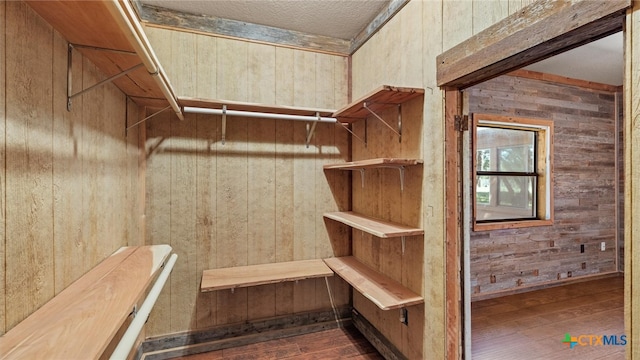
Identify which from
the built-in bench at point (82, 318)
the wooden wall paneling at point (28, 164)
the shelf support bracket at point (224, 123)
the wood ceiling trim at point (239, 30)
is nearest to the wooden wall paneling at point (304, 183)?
the wood ceiling trim at point (239, 30)

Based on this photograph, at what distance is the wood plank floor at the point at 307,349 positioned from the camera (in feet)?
7.45

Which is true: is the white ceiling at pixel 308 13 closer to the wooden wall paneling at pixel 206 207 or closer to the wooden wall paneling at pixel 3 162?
the wooden wall paneling at pixel 206 207

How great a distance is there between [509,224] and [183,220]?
3.41m

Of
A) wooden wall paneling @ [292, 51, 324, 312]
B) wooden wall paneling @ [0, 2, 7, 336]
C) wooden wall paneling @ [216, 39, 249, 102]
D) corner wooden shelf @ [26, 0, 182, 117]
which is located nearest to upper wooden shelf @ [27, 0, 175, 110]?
corner wooden shelf @ [26, 0, 182, 117]

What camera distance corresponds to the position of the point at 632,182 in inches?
37.1

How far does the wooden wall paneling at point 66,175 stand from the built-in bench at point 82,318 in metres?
0.09

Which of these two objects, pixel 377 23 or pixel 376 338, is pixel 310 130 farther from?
pixel 376 338

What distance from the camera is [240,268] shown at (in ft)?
8.01

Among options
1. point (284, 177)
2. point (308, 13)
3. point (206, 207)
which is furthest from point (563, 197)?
point (206, 207)

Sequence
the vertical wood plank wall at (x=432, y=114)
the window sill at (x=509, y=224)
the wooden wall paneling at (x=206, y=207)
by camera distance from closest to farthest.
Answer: the vertical wood plank wall at (x=432, y=114) → the wooden wall paneling at (x=206, y=207) → the window sill at (x=509, y=224)

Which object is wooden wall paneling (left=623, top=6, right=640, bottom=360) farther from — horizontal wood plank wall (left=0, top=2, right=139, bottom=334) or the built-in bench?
horizontal wood plank wall (left=0, top=2, right=139, bottom=334)

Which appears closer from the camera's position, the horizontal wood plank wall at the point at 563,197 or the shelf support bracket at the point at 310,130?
A: the shelf support bracket at the point at 310,130

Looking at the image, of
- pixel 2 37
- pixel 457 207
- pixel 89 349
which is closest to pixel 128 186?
pixel 2 37

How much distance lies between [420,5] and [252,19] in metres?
1.35
